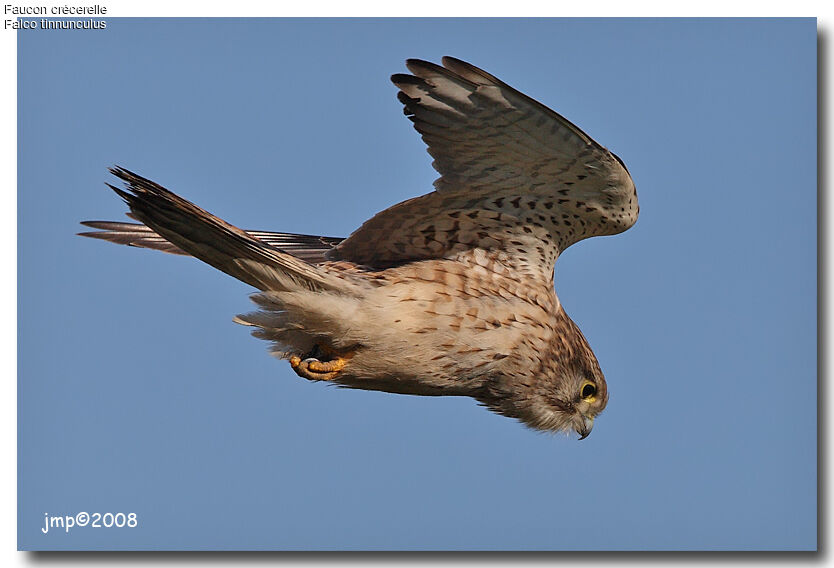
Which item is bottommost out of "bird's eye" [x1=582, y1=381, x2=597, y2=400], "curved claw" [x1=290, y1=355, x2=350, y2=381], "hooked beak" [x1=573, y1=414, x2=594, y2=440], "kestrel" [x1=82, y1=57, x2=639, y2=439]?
"hooked beak" [x1=573, y1=414, x2=594, y2=440]

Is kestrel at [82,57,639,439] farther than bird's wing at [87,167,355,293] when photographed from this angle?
Yes

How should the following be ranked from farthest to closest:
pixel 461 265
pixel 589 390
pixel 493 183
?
pixel 589 390, pixel 461 265, pixel 493 183

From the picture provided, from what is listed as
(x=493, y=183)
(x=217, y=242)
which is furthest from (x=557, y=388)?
(x=217, y=242)

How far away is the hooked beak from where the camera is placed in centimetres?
470

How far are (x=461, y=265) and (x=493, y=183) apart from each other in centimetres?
35

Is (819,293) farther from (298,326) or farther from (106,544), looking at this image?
(106,544)

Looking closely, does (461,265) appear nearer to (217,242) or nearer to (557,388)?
(557,388)

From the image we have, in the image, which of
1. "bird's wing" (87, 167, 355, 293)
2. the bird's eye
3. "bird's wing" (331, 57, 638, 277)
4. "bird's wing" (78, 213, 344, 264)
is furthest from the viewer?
"bird's wing" (78, 213, 344, 264)

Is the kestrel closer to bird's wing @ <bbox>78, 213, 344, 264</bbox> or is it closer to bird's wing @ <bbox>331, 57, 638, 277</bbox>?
bird's wing @ <bbox>331, 57, 638, 277</bbox>

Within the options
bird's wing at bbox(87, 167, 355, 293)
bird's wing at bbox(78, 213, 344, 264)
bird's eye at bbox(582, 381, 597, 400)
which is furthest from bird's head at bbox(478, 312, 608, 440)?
bird's wing at bbox(78, 213, 344, 264)

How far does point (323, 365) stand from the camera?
13.8 feet

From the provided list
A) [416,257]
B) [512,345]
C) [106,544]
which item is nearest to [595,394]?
[512,345]

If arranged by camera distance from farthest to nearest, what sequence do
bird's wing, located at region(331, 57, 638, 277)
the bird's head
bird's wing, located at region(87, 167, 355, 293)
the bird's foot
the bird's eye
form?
1. the bird's eye
2. the bird's head
3. the bird's foot
4. bird's wing, located at region(331, 57, 638, 277)
5. bird's wing, located at region(87, 167, 355, 293)
